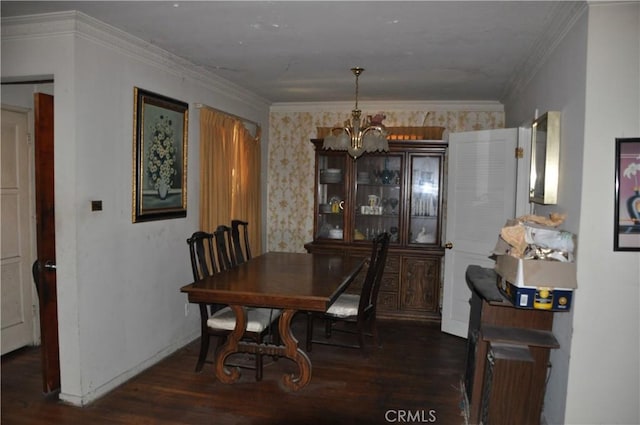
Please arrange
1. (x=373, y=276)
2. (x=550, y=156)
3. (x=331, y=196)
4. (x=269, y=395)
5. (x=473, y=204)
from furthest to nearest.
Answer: (x=331, y=196) → (x=473, y=204) → (x=373, y=276) → (x=269, y=395) → (x=550, y=156)

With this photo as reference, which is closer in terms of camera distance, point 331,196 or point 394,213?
point 394,213

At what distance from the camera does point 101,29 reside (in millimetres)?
3016

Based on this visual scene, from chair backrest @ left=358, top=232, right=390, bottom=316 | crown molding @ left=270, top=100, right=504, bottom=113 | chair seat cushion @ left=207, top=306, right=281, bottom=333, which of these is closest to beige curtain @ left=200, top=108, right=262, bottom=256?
crown molding @ left=270, top=100, right=504, bottom=113

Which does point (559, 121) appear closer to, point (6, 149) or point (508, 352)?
point (508, 352)

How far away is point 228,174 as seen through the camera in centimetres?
477

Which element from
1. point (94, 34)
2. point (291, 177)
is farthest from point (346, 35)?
point (291, 177)

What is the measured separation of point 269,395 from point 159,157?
78.3 inches

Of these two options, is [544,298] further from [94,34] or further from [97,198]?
[94,34]

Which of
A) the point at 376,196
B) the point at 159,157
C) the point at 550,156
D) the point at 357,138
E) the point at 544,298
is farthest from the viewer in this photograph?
the point at 376,196

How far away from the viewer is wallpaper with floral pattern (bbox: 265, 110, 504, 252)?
5898 mm

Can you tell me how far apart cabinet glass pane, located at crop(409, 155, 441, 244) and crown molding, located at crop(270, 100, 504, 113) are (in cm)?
69

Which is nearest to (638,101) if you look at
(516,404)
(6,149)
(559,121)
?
(559,121)

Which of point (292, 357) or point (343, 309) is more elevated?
point (343, 309)

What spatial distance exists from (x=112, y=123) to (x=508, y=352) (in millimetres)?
2898
